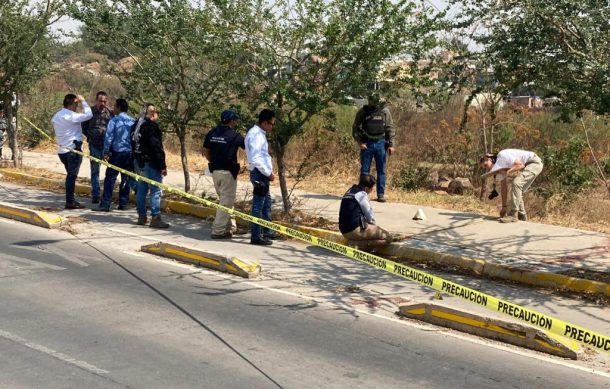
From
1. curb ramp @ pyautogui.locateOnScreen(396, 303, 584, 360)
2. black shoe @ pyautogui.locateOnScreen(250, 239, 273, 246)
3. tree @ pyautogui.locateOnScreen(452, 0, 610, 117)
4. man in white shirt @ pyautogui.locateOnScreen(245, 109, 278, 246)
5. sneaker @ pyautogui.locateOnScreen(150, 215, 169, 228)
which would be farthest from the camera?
sneaker @ pyautogui.locateOnScreen(150, 215, 169, 228)

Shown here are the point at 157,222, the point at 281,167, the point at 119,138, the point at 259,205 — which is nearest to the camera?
the point at 259,205

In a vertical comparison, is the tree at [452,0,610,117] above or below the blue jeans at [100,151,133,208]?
above

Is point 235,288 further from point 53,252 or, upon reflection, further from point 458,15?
point 458,15

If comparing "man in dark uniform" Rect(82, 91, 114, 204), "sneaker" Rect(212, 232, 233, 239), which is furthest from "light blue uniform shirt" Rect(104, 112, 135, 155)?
"sneaker" Rect(212, 232, 233, 239)

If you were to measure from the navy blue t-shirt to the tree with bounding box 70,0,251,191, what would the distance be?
3.45ft

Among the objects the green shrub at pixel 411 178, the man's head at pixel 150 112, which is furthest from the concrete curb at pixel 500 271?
the green shrub at pixel 411 178

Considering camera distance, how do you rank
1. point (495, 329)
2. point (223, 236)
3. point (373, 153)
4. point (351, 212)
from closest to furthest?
point (495, 329) → point (351, 212) → point (223, 236) → point (373, 153)

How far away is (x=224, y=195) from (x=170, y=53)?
293 centimetres

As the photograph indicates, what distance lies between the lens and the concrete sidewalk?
31.7ft

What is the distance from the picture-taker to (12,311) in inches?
294

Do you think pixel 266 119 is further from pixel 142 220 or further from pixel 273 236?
pixel 142 220

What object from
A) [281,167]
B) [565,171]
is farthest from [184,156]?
[565,171]

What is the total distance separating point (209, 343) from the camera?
266 inches

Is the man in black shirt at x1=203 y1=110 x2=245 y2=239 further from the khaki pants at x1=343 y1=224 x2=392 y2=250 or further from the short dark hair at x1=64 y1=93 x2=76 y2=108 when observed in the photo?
the short dark hair at x1=64 y1=93 x2=76 y2=108
